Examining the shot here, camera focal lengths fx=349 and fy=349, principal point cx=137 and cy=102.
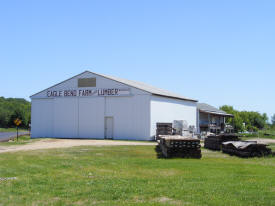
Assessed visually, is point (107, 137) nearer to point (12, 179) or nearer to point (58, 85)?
point (58, 85)

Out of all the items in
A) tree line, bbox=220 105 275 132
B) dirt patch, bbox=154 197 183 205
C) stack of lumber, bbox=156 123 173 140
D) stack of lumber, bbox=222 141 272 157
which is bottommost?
dirt patch, bbox=154 197 183 205

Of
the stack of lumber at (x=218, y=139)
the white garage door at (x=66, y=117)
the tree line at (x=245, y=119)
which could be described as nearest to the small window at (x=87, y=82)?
the white garage door at (x=66, y=117)

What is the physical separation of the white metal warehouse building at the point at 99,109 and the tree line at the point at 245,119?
113 ft

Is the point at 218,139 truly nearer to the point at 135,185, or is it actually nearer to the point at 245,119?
the point at 135,185

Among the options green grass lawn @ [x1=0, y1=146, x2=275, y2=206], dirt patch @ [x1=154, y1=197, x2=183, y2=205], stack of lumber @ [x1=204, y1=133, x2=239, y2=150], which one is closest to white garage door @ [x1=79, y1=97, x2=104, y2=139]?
stack of lumber @ [x1=204, y1=133, x2=239, y2=150]

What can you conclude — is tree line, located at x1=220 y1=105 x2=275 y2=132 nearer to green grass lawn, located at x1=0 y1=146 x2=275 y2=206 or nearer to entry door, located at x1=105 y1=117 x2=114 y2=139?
entry door, located at x1=105 y1=117 x2=114 y2=139

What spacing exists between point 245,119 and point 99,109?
181 ft

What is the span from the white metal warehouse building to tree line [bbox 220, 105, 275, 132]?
3449 cm

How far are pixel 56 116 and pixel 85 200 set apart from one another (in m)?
30.3

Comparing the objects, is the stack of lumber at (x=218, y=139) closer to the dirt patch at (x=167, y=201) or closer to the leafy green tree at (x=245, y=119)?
the dirt patch at (x=167, y=201)

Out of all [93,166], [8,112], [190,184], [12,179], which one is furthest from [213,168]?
[8,112]

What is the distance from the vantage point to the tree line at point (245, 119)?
69.8 metres

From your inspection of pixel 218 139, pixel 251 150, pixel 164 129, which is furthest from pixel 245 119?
pixel 251 150

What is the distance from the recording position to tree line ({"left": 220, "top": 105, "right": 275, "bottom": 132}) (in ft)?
229
